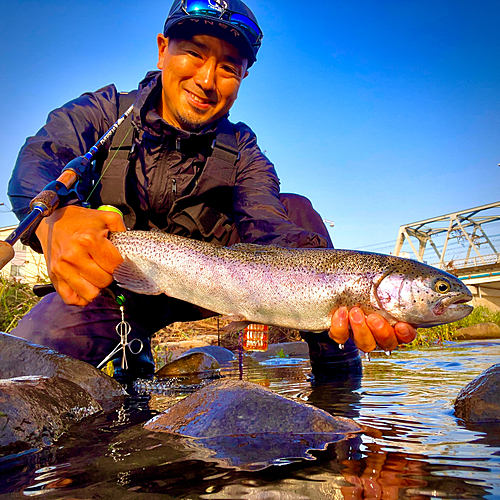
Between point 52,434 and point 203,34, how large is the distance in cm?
413

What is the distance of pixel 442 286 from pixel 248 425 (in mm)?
1712

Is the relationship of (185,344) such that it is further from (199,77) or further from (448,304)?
(448,304)

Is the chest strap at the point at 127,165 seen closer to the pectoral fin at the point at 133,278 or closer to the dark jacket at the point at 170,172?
the dark jacket at the point at 170,172

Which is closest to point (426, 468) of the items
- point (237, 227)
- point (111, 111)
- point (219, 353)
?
point (237, 227)

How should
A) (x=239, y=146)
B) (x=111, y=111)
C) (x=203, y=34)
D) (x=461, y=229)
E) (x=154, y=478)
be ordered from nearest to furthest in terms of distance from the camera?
1. (x=154, y=478)
2. (x=203, y=34)
3. (x=111, y=111)
4. (x=239, y=146)
5. (x=461, y=229)

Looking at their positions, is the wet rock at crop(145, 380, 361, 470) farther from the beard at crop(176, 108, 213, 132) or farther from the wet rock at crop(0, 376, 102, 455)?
the beard at crop(176, 108, 213, 132)

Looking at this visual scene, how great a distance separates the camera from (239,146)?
568 cm

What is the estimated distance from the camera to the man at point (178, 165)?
15.7 ft

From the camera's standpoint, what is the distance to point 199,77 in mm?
4863

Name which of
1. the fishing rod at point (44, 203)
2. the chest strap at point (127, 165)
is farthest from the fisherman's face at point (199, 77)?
the fishing rod at point (44, 203)

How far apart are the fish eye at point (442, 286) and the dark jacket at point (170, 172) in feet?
5.55

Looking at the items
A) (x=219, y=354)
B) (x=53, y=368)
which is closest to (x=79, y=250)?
(x=53, y=368)

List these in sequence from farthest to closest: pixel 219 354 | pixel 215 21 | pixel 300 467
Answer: pixel 219 354 < pixel 215 21 < pixel 300 467

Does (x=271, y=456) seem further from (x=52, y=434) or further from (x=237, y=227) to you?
(x=237, y=227)
